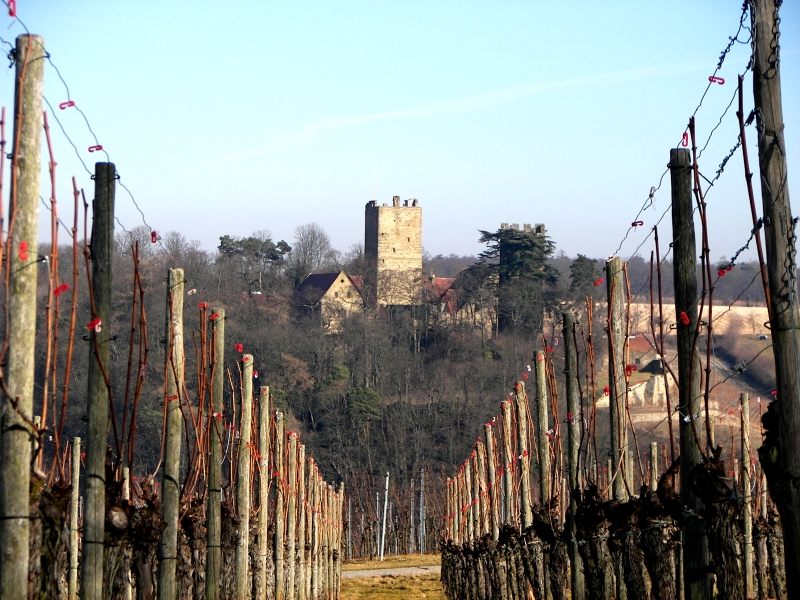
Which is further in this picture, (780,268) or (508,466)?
(508,466)

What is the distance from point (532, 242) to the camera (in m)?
92.8

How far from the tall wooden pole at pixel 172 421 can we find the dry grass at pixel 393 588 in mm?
14390

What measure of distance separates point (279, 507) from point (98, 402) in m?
9.81

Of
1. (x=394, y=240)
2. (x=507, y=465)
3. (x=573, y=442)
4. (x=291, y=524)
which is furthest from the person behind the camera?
(x=394, y=240)

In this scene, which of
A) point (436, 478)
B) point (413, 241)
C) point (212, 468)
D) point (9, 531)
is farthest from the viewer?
point (413, 241)

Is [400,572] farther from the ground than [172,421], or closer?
closer

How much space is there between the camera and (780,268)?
17.0ft

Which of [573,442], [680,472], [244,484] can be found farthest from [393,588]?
[680,472]

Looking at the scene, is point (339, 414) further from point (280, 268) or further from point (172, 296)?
point (172, 296)

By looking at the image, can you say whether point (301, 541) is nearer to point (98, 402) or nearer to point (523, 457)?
point (523, 457)

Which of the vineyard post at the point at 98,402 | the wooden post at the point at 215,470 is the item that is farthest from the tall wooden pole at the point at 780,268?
the wooden post at the point at 215,470

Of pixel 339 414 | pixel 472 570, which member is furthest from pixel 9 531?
pixel 339 414

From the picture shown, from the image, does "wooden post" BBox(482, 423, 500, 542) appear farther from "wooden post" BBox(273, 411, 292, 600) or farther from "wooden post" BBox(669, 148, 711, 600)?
"wooden post" BBox(669, 148, 711, 600)

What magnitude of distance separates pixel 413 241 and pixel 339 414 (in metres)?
35.7
